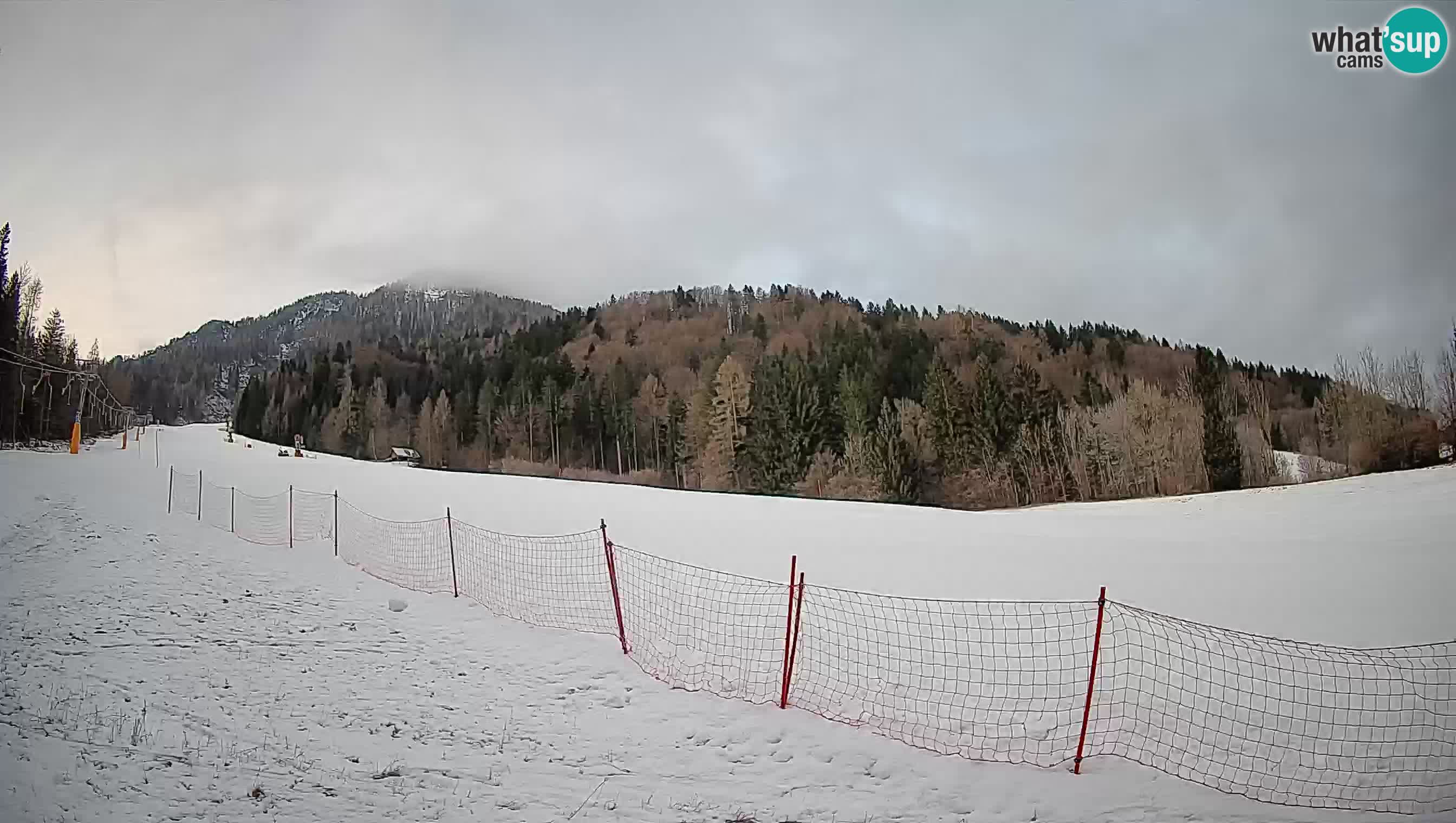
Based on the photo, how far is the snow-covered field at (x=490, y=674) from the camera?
167 inches

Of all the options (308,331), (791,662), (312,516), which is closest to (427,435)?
(312,516)

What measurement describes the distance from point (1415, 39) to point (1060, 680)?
5743mm

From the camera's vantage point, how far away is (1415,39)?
530 cm

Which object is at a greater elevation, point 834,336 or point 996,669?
point 834,336

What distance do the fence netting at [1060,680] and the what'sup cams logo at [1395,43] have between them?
4.46 metres

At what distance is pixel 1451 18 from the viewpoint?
530cm

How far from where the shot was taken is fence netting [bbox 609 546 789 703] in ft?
22.0

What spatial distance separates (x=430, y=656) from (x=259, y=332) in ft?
553

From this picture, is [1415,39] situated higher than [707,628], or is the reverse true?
[1415,39]

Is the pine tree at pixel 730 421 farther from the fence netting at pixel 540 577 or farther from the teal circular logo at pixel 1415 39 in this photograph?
the teal circular logo at pixel 1415 39

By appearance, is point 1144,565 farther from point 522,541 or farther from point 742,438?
point 742,438

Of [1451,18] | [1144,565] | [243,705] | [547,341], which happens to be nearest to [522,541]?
[243,705]

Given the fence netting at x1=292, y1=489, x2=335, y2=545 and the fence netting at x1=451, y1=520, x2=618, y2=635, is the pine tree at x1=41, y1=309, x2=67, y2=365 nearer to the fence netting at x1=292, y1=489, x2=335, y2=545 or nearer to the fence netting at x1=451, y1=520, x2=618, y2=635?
the fence netting at x1=292, y1=489, x2=335, y2=545

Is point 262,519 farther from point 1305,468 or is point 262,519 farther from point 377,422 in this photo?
point 377,422
